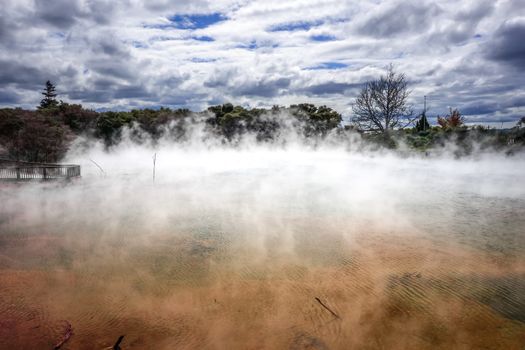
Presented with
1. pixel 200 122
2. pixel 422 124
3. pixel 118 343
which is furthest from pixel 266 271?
pixel 422 124

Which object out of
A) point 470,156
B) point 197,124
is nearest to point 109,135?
point 197,124

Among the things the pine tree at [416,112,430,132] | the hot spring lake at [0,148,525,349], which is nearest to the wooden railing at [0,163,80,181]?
the hot spring lake at [0,148,525,349]

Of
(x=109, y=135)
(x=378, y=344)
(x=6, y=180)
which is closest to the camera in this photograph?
(x=378, y=344)

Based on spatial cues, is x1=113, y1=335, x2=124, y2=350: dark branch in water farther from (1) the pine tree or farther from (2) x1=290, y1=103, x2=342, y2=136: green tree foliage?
(1) the pine tree

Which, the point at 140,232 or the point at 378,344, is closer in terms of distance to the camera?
the point at 378,344

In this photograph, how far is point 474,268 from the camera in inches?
200

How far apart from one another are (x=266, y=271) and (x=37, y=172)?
38.9 feet

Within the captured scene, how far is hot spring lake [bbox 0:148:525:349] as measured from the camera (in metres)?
3.76

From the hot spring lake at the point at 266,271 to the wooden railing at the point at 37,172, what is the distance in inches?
124

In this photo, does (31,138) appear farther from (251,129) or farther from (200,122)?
(251,129)

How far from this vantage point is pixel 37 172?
43.9 feet

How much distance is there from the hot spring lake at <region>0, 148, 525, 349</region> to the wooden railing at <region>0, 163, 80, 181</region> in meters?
3.15

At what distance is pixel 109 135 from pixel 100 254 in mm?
21794

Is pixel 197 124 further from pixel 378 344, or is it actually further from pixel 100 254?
pixel 378 344
